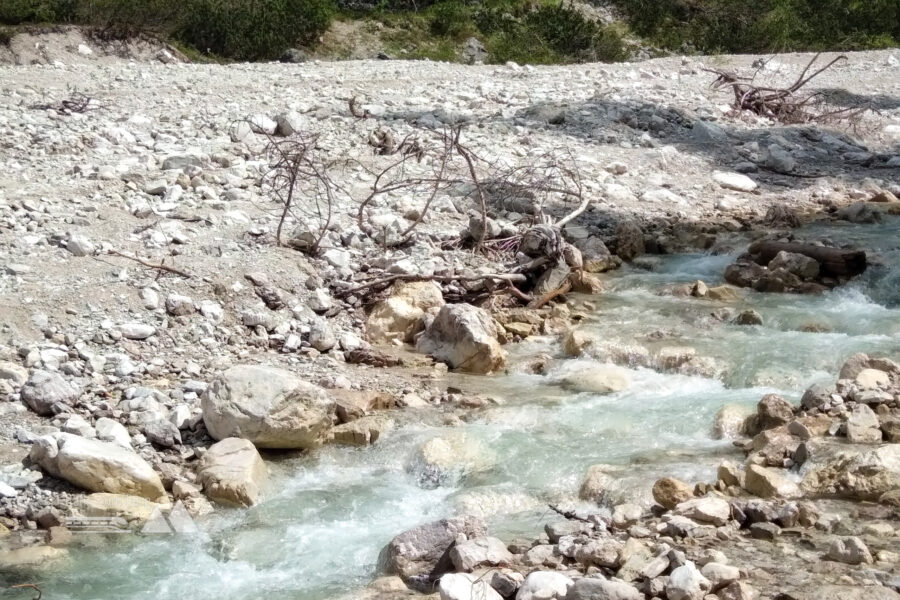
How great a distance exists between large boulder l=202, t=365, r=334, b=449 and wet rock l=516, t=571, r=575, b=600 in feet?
5.93

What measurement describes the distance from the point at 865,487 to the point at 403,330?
9.88 feet

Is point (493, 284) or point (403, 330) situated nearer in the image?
point (403, 330)

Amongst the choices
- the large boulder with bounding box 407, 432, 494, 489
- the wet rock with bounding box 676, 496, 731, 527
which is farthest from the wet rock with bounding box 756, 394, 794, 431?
the large boulder with bounding box 407, 432, 494, 489

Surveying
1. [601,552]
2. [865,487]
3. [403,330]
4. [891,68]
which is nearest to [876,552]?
[865,487]

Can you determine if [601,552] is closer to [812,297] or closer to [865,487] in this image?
[865,487]

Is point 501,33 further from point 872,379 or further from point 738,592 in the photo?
point 738,592

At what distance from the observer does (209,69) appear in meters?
12.4

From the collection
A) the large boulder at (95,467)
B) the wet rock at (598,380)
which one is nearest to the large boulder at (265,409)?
the large boulder at (95,467)

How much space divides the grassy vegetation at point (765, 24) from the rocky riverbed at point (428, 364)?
9712 mm

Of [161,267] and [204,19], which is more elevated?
[204,19]

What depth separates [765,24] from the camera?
64.9 ft

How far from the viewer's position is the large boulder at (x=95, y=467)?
4472mm

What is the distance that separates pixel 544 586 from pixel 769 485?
1384mm

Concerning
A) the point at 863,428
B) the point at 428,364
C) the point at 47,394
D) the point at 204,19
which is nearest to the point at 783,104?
the point at 428,364
